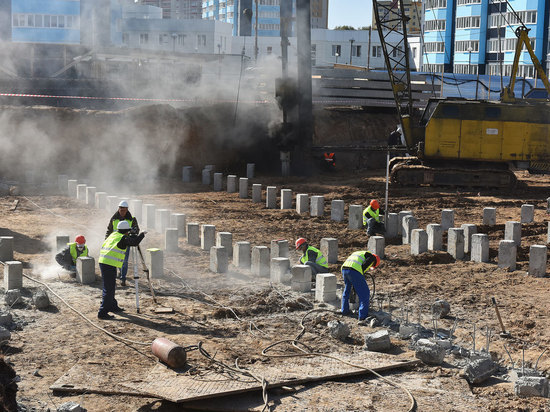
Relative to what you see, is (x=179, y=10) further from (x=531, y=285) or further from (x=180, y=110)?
(x=531, y=285)

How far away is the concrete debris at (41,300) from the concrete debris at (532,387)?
695 centimetres

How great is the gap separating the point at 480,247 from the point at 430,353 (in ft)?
19.4

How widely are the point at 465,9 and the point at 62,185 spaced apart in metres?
48.2

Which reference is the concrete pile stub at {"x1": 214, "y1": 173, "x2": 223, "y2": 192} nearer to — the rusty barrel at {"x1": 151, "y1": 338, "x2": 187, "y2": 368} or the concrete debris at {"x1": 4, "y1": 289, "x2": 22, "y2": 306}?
the concrete debris at {"x1": 4, "y1": 289, "x2": 22, "y2": 306}

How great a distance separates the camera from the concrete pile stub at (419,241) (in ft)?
50.6

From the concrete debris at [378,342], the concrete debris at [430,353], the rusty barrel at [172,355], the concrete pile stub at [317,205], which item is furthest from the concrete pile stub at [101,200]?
the concrete debris at [430,353]

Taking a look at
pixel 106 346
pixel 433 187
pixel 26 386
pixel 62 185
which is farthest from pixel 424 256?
pixel 62 185

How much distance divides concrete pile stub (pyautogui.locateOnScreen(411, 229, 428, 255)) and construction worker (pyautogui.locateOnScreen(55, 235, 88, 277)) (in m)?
6.50

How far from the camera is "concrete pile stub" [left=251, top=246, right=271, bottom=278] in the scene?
1405 cm

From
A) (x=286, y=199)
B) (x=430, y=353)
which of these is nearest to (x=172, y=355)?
(x=430, y=353)

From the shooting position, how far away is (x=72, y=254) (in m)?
13.7

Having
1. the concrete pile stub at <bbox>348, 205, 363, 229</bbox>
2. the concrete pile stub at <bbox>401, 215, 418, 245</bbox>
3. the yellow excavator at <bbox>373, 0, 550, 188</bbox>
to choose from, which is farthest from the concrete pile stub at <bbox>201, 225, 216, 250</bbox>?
the yellow excavator at <bbox>373, 0, 550, 188</bbox>

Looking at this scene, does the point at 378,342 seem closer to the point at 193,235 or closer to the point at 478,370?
the point at 478,370

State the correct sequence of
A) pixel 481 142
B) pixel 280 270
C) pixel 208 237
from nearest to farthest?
pixel 280 270 < pixel 208 237 < pixel 481 142
